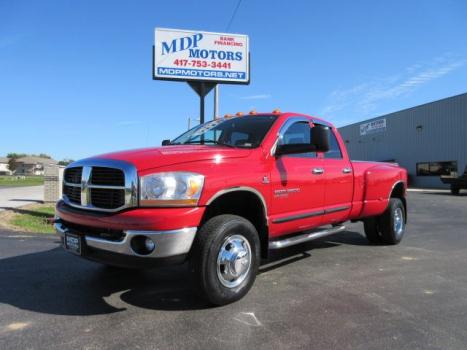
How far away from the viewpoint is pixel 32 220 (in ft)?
35.8

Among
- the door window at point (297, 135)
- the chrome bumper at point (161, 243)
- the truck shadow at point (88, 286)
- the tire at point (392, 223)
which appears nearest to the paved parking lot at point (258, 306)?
the truck shadow at point (88, 286)

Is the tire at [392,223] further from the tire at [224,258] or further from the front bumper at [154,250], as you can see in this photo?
the front bumper at [154,250]

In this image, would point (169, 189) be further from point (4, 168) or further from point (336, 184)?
point (4, 168)

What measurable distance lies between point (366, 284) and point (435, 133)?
103 ft

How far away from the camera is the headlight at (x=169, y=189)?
3.49 metres

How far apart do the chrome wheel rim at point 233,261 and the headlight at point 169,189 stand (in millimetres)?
569

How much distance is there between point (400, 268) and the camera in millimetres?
5410

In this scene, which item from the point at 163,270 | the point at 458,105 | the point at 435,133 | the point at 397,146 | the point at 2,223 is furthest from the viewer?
the point at 397,146

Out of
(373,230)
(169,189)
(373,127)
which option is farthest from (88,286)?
(373,127)

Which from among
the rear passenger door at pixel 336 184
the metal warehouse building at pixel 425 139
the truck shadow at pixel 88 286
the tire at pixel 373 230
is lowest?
the truck shadow at pixel 88 286

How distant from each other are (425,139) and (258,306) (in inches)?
1316

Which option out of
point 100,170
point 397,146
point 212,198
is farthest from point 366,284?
point 397,146

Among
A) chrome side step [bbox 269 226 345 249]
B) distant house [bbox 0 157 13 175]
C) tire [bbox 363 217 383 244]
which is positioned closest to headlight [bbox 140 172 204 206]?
chrome side step [bbox 269 226 345 249]

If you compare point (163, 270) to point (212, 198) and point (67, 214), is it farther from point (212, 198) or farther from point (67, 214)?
point (212, 198)
